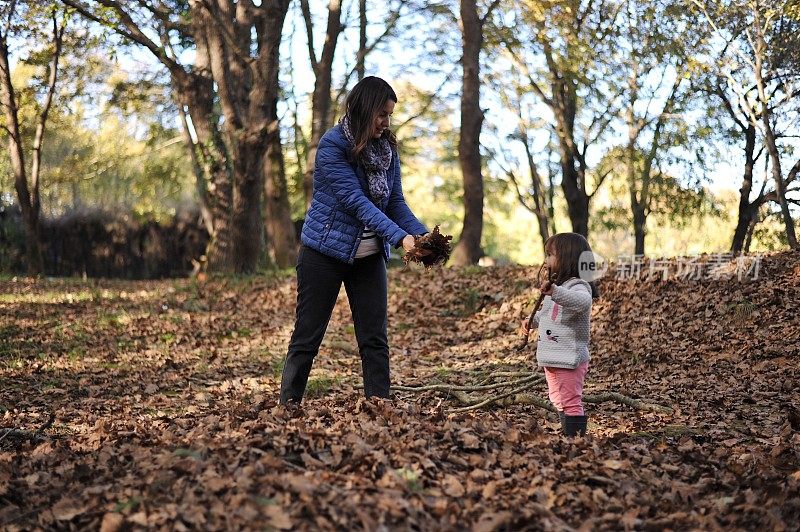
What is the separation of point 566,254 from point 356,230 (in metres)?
1.41

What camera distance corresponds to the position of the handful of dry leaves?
195 inches

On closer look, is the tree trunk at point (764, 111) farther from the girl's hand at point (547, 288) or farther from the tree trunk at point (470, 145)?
the girl's hand at point (547, 288)

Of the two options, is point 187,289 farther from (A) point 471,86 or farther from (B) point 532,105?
(B) point 532,105

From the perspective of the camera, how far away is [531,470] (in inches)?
169

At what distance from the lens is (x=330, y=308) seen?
5.57 meters

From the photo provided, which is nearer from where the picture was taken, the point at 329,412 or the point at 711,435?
the point at 329,412

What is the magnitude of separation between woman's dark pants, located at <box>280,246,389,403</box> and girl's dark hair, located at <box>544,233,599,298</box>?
1145mm

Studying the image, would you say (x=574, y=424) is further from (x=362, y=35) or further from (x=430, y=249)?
(x=362, y=35)

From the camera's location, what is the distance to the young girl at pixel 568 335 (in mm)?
5562

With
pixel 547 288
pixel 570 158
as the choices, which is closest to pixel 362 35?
pixel 570 158

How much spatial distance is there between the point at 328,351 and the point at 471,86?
30.0 feet

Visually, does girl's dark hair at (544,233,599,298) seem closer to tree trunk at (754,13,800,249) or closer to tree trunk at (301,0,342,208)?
tree trunk at (754,13,800,249)

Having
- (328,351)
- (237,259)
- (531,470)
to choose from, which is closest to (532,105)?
(237,259)

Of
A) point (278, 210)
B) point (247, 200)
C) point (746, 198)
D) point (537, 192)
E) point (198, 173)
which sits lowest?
point (247, 200)
